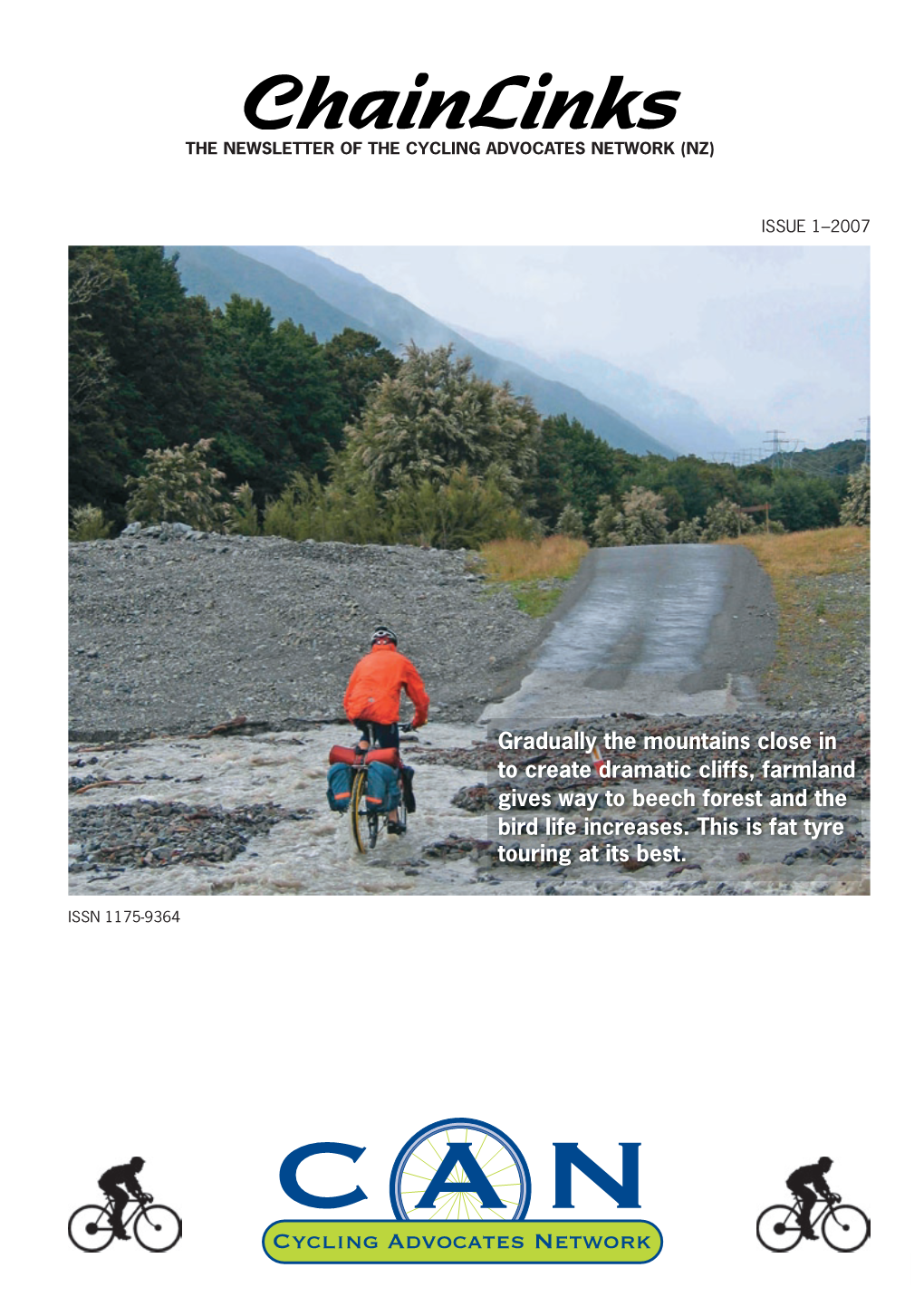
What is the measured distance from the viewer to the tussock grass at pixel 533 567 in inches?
651

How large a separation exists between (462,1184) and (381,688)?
3.36 metres

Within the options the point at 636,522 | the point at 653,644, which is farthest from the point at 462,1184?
the point at 636,522

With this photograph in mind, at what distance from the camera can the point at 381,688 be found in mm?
7547

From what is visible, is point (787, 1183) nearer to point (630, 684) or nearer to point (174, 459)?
point (630, 684)

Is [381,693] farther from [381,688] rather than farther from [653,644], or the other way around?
[653,644]

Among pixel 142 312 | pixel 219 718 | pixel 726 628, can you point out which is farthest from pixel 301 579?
pixel 142 312

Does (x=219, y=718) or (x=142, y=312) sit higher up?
(x=142, y=312)

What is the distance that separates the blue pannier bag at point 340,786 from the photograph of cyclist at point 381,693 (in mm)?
313

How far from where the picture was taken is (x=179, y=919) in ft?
19.7

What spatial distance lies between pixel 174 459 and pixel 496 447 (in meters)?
8.76

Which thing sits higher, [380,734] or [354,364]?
[354,364]

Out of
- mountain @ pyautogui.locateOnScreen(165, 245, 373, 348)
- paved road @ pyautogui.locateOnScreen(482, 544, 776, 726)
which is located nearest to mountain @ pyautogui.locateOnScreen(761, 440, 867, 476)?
paved road @ pyautogui.locateOnScreen(482, 544, 776, 726)
